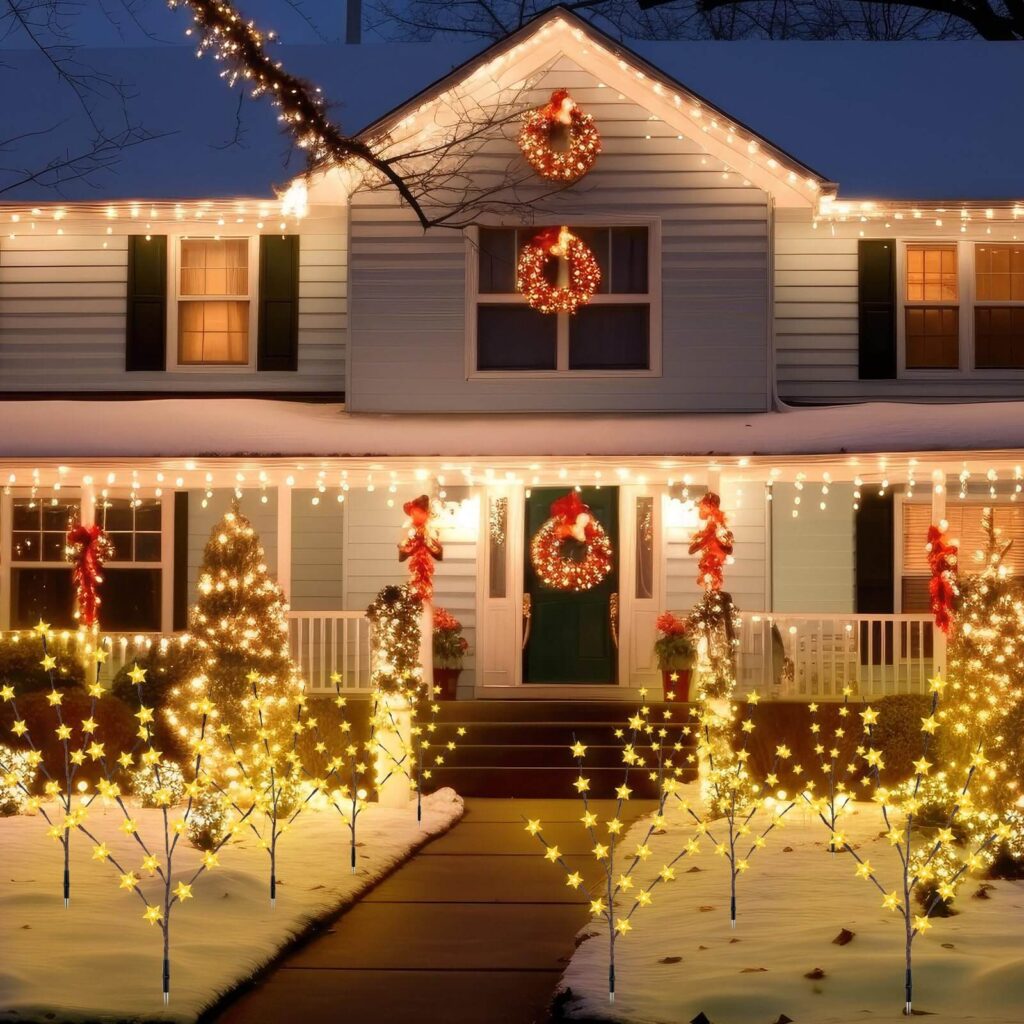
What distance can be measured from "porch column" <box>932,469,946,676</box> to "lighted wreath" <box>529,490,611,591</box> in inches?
136

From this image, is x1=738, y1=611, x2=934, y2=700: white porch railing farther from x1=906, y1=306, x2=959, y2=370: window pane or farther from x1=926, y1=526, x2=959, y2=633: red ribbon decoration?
x1=906, y1=306, x2=959, y2=370: window pane

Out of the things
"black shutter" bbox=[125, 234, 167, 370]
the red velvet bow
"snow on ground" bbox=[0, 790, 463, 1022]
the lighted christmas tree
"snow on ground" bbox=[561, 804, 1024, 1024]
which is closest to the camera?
"snow on ground" bbox=[561, 804, 1024, 1024]

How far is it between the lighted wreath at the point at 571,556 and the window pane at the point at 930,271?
4.42m

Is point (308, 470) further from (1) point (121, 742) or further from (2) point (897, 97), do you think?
(2) point (897, 97)

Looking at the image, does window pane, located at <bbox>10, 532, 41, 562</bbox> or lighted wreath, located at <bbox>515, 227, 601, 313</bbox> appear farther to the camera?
window pane, located at <bbox>10, 532, 41, 562</bbox>

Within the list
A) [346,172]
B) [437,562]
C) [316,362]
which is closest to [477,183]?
[346,172]

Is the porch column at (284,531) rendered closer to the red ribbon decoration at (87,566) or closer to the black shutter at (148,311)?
the red ribbon decoration at (87,566)

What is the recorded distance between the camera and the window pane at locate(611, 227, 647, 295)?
1720 cm

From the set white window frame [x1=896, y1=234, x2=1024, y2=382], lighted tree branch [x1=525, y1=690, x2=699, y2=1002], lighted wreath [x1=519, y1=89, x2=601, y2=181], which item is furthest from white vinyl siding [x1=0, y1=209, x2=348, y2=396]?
white window frame [x1=896, y1=234, x2=1024, y2=382]

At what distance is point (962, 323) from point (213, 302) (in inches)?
314

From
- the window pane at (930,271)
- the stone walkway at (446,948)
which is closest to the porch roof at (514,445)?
the window pane at (930,271)

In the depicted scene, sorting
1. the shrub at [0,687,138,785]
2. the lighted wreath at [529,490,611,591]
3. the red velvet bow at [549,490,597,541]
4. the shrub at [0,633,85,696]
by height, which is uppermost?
the red velvet bow at [549,490,597,541]

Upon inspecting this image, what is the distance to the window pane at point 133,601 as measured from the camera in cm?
1775

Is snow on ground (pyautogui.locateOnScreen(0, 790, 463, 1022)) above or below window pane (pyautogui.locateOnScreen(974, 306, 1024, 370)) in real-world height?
below
